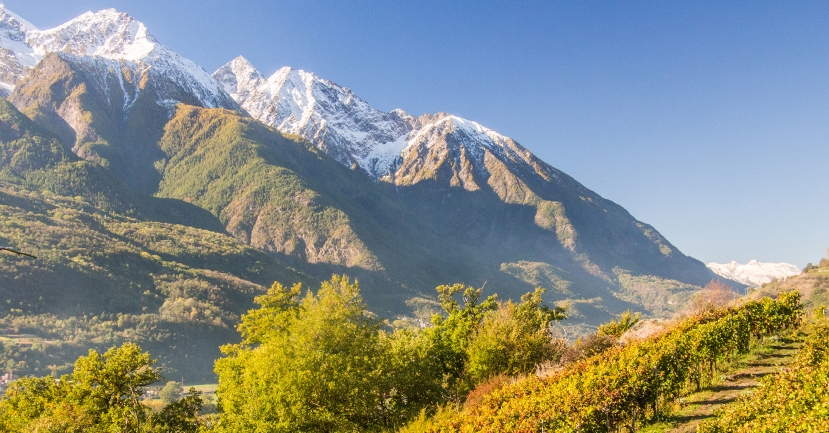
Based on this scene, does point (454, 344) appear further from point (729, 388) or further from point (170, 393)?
point (170, 393)

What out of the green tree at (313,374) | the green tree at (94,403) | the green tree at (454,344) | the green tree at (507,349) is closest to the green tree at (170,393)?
the green tree at (94,403)

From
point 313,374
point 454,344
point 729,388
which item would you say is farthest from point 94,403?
point 729,388

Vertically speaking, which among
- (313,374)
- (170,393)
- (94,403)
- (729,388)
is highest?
(313,374)

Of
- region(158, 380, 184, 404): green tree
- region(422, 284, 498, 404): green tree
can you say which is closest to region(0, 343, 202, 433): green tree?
region(422, 284, 498, 404): green tree

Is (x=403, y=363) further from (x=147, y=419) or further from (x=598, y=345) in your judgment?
(x=147, y=419)

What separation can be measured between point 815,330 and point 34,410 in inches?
2178

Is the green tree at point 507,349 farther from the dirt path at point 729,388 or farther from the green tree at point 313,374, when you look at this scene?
the dirt path at point 729,388

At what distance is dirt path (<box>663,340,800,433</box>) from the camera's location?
1898 cm

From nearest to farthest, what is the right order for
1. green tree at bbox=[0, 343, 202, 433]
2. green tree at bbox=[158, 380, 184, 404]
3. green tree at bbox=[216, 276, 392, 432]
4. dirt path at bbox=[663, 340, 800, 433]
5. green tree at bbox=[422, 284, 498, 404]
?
dirt path at bbox=[663, 340, 800, 433] < green tree at bbox=[216, 276, 392, 432] < green tree at bbox=[0, 343, 202, 433] < green tree at bbox=[422, 284, 498, 404] < green tree at bbox=[158, 380, 184, 404]

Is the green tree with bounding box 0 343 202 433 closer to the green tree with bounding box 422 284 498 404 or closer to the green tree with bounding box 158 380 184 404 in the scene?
the green tree with bounding box 422 284 498 404

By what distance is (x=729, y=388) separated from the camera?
74.4 ft

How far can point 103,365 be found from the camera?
3969 centimetres

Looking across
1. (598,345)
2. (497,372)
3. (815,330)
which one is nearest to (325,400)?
(497,372)

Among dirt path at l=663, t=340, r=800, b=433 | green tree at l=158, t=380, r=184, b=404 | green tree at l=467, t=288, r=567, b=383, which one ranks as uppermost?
green tree at l=467, t=288, r=567, b=383
